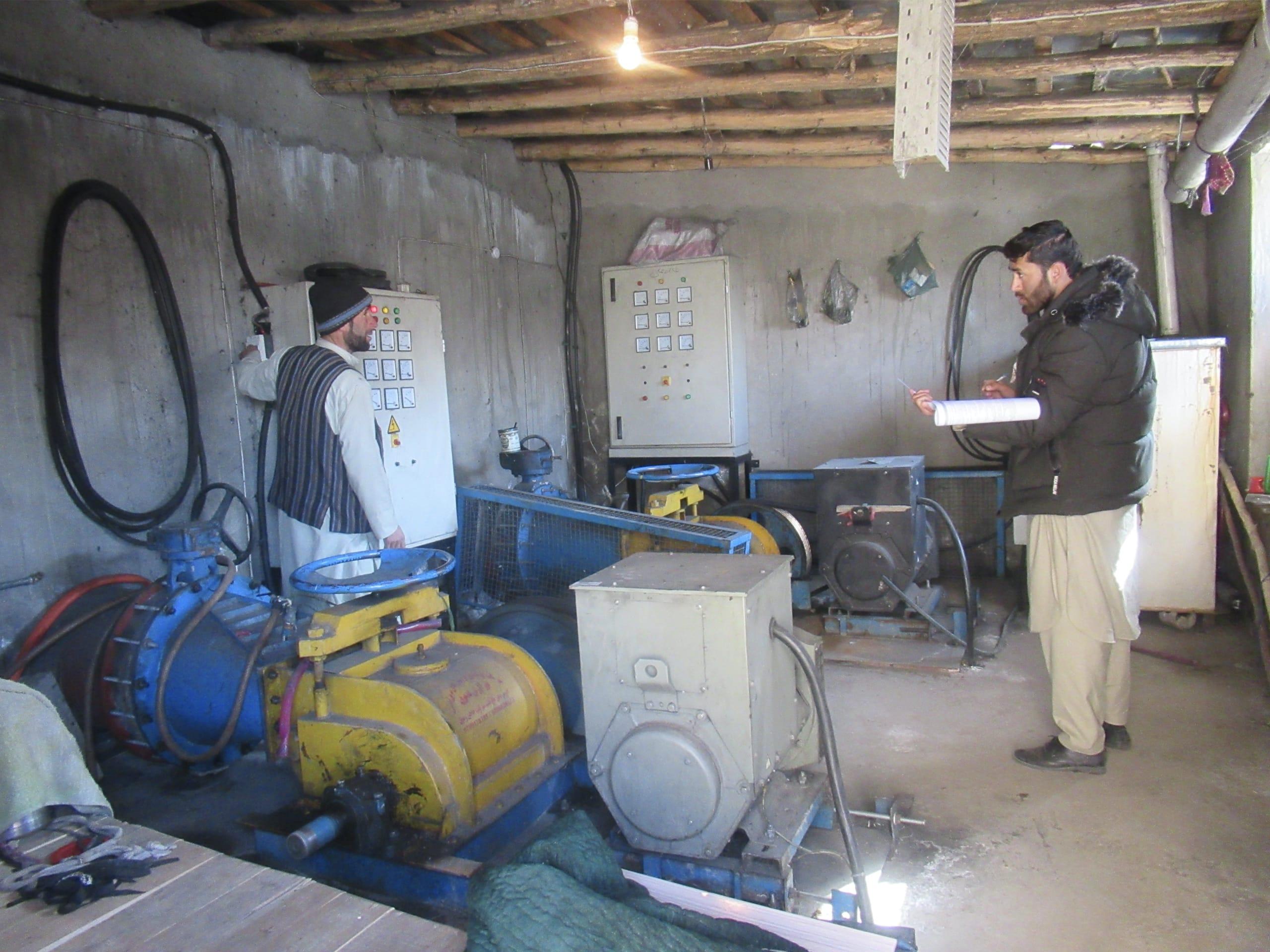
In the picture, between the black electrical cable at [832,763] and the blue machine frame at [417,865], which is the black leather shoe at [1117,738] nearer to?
the black electrical cable at [832,763]

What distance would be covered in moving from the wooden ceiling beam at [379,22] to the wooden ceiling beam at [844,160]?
7.82ft

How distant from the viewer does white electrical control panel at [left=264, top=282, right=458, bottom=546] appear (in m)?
3.86

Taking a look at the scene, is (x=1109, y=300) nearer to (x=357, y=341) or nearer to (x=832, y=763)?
(x=832, y=763)

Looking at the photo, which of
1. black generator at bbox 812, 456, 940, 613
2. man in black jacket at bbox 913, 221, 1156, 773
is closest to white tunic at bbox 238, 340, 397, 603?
man in black jacket at bbox 913, 221, 1156, 773

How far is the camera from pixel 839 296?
5844 mm

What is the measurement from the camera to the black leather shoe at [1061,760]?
→ 287 cm

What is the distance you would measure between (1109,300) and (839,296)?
3.26m

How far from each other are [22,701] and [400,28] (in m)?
3.13

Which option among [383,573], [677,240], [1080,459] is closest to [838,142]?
[677,240]

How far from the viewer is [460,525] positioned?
3904 millimetres

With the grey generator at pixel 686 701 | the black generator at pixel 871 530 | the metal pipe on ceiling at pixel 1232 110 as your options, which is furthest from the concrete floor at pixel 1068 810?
the metal pipe on ceiling at pixel 1232 110

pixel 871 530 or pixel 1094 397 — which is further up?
pixel 1094 397

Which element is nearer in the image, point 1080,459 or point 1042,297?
point 1080,459

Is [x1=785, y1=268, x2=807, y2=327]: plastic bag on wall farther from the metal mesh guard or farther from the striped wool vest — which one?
the striped wool vest
